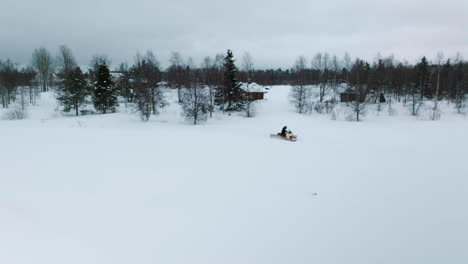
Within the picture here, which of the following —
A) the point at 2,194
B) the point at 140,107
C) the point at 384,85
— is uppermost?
the point at 384,85

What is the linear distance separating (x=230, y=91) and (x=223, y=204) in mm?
29584

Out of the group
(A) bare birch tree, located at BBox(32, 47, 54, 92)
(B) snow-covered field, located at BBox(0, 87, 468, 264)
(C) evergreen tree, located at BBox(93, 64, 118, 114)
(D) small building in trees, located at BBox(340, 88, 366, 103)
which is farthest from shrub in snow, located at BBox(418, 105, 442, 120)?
(A) bare birch tree, located at BBox(32, 47, 54, 92)

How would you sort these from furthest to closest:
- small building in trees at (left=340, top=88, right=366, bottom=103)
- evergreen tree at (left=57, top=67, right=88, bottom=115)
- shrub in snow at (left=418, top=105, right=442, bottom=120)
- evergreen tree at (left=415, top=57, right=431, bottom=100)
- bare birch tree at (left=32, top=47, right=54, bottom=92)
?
bare birch tree at (left=32, top=47, right=54, bottom=92) < evergreen tree at (left=415, top=57, right=431, bottom=100) < small building in trees at (left=340, top=88, right=366, bottom=103) < evergreen tree at (left=57, top=67, right=88, bottom=115) < shrub in snow at (left=418, top=105, right=442, bottom=120)

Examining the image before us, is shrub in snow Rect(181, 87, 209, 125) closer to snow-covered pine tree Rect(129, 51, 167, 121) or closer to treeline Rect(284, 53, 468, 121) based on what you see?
snow-covered pine tree Rect(129, 51, 167, 121)

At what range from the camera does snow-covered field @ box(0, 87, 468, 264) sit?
5.91 meters

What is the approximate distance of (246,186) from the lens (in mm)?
9680

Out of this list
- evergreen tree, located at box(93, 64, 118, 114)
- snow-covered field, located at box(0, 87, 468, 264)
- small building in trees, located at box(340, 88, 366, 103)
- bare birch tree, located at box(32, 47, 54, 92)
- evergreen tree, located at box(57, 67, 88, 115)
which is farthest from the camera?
bare birch tree, located at box(32, 47, 54, 92)

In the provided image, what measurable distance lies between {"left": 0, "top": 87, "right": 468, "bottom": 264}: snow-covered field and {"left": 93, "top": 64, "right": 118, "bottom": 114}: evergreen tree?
74.2ft

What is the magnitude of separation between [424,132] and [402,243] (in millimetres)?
23481

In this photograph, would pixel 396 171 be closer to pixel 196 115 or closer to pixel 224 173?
pixel 224 173

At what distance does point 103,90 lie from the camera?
36531mm

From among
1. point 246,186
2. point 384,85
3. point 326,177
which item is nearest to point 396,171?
point 326,177

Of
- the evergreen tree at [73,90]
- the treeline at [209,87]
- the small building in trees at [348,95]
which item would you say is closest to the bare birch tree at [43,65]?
the treeline at [209,87]

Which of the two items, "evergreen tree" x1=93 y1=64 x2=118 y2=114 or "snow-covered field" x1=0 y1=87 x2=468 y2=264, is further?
"evergreen tree" x1=93 y1=64 x2=118 y2=114
